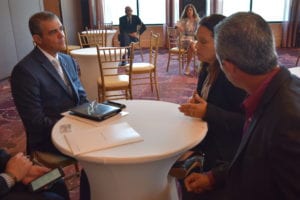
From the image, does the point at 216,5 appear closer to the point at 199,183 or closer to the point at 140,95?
the point at 140,95

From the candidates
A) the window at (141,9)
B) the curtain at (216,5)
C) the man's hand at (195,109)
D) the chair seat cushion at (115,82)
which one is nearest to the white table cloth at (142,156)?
the man's hand at (195,109)

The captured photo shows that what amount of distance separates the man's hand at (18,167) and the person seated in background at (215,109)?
2.59ft

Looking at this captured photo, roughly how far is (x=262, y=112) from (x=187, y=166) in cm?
70

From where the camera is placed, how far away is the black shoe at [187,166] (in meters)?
1.58

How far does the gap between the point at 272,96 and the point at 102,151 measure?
2.35ft

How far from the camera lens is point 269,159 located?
0.91m

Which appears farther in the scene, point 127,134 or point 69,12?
point 69,12

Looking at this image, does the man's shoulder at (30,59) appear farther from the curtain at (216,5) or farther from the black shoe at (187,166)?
the curtain at (216,5)

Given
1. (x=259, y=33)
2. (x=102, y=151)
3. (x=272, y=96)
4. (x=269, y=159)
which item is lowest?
(x=102, y=151)

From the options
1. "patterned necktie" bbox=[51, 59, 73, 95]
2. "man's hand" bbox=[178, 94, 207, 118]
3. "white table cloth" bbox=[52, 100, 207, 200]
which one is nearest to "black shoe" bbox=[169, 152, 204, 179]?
"white table cloth" bbox=[52, 100, 207, 200]

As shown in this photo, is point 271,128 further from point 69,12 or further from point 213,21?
point 69,12

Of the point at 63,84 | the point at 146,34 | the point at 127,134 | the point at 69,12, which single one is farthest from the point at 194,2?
the point at 127,134

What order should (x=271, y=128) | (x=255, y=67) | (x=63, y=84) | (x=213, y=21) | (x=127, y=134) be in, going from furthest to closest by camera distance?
(x=63, y=84), (x=213, y=21), (x=127, y=134), (x=255, y=67), (x=271, y=128)

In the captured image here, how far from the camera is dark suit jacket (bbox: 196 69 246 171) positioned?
1573 mm
